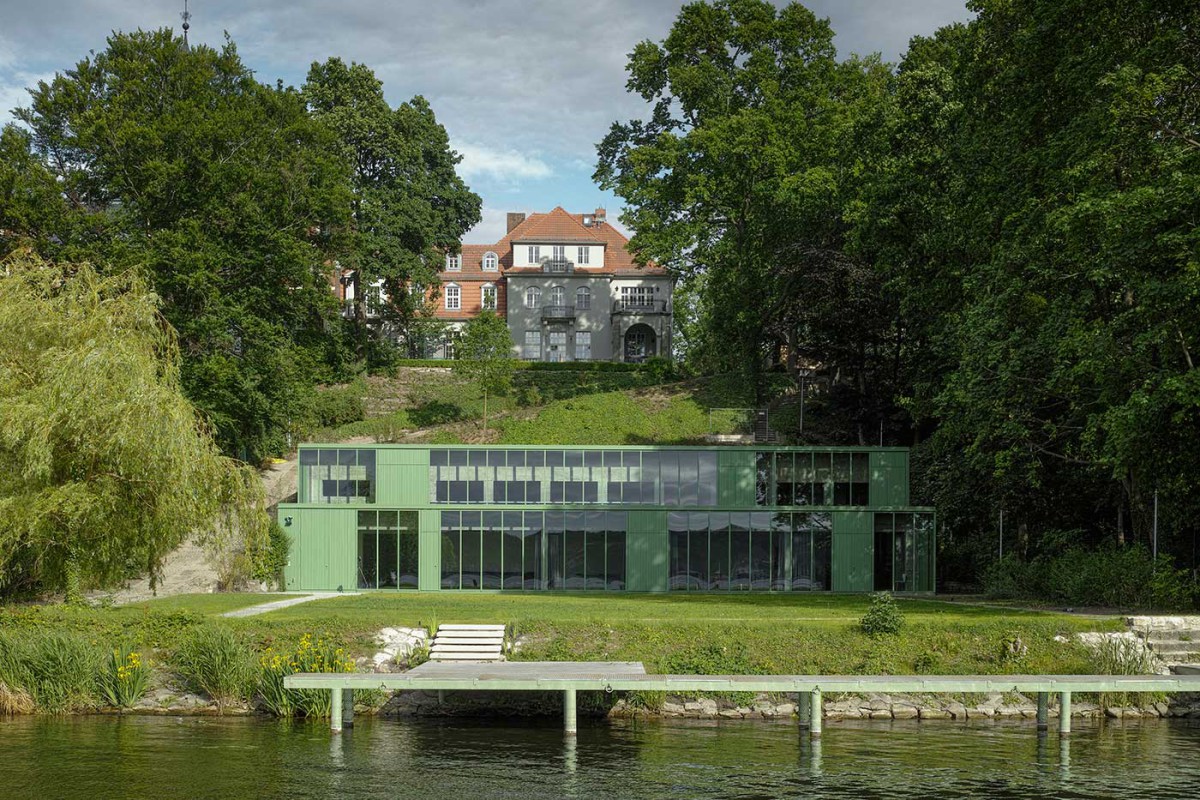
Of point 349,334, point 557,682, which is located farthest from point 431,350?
point 557,682

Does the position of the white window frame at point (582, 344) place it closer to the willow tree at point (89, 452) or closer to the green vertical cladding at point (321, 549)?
the green vertical cladding at point (321, 549)

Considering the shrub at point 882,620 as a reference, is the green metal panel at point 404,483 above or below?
above

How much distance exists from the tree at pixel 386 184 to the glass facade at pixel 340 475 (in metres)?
20.7

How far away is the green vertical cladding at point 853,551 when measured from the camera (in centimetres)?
4325

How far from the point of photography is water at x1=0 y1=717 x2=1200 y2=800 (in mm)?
17594

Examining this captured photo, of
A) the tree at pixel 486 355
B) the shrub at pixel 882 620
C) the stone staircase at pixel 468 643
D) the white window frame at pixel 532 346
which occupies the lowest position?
the stone staircase at pixel 468 643

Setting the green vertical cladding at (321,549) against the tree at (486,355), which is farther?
the tree at (486,355)

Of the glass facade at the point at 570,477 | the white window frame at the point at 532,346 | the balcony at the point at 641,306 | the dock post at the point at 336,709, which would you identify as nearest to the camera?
the dock post at the point at 336,709

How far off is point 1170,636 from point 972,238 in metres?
13.7

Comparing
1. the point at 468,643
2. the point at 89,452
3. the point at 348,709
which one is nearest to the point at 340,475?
the point at 89,452

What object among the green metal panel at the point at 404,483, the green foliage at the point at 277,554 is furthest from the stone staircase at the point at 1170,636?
the green foliage at the point at 277,554

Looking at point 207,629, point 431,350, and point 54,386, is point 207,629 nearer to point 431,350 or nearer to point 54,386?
point 54,386

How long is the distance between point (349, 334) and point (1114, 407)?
44.2 m

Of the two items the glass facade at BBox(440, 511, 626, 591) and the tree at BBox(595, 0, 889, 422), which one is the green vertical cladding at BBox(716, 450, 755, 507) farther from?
the tree at BBox(595, 0, 889, 422)
